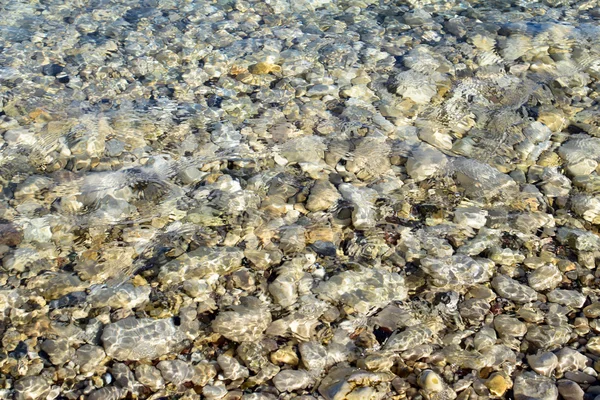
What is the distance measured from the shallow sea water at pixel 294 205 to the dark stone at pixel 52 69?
17 millimetres

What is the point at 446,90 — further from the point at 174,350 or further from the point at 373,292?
the point at 174,350

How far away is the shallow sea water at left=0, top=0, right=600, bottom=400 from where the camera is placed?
311cm

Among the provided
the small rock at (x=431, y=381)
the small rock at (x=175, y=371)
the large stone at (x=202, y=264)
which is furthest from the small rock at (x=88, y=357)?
the small rock at (x=431, y=381)

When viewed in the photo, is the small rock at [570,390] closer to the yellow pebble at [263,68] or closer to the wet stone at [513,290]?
the wet stone at [513,290]

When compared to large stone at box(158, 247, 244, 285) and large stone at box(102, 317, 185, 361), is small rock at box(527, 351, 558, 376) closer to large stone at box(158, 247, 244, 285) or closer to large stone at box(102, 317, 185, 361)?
large stone at box(158, 247, 244, 285)

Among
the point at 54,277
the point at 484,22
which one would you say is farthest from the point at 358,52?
the point at 54,277

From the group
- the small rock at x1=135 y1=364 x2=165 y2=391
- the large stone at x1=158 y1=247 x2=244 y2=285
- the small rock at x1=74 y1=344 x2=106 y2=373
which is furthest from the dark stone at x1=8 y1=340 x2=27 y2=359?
the large stone at x1=158 y1=247 x2=244 y2=285

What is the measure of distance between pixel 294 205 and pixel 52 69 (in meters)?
2.68

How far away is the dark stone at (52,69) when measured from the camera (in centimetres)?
528

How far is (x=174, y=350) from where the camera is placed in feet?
10.3

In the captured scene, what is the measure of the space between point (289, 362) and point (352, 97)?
265 centimetres

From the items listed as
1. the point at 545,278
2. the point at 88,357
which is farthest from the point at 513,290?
the point at 88,357

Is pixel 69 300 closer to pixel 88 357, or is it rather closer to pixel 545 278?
pixel 88 357

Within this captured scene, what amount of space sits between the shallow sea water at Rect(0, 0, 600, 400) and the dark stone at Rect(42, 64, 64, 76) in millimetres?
17
